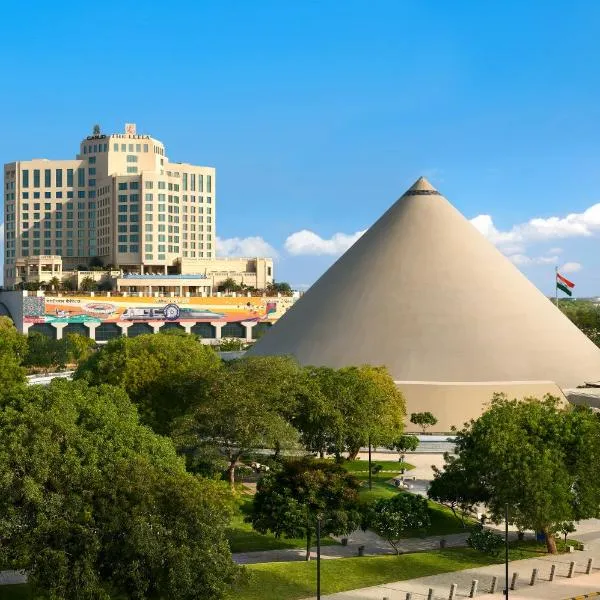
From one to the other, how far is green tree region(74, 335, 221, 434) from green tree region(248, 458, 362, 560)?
15345 mm

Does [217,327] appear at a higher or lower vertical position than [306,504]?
higher

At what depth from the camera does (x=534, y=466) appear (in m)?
37.4

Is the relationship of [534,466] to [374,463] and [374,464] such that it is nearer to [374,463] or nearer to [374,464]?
[374,464]

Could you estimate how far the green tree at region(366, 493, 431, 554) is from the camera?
38.0 m

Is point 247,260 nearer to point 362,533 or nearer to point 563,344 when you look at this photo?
point 563,344

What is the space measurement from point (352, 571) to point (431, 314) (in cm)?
4164

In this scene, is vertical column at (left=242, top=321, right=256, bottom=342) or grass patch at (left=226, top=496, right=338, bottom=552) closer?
grass patch at (left=226, top=496, right=338, bottom=552)

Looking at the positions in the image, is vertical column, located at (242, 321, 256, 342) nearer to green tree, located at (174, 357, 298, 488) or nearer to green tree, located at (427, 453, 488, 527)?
green tree, located at (174, 357, 298, 488)

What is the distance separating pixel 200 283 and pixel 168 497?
448 feet

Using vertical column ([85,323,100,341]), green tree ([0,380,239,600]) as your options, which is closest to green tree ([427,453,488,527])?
green tree ([0,380,239,600])

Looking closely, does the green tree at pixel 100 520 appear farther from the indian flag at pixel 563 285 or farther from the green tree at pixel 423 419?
the indian flag at pixel 563 285

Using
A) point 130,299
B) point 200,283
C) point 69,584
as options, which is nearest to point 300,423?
point 69,584

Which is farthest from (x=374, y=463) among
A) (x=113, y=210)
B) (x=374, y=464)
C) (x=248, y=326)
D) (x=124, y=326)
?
(x=113, y=210)

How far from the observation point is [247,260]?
177m
